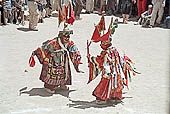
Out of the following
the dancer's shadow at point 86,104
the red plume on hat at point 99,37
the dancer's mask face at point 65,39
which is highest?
the red plume on hat at point 99,37

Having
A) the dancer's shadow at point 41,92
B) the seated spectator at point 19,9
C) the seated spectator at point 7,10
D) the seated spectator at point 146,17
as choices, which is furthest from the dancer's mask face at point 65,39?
the seated spectator at point 146,17

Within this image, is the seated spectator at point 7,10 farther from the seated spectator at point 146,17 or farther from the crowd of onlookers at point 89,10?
the seated spectator at point 146,17

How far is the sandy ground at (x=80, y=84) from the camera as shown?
21.0ft

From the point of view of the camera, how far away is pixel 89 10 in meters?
20.6

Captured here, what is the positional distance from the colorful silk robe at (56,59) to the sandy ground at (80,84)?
1.03 ft

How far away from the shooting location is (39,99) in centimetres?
684

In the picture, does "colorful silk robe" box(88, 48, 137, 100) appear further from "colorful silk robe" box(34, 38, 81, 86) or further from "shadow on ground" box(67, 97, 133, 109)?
"colorful silk robe" box(34, 38, 81, 86)

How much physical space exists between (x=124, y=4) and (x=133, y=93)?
1159 cm

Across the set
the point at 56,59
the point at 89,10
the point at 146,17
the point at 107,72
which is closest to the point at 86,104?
the point at 107,72

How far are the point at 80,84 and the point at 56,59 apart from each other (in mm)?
1040

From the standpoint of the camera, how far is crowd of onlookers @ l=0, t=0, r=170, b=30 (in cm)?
1482

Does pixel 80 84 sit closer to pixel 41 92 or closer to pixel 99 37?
pixel 41 92

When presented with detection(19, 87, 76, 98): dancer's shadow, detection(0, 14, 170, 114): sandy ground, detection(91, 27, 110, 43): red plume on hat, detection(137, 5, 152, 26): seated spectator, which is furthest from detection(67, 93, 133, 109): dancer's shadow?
detection(137, 5, 152, 26): seated spectator

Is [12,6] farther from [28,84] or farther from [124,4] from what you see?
[28,84]
